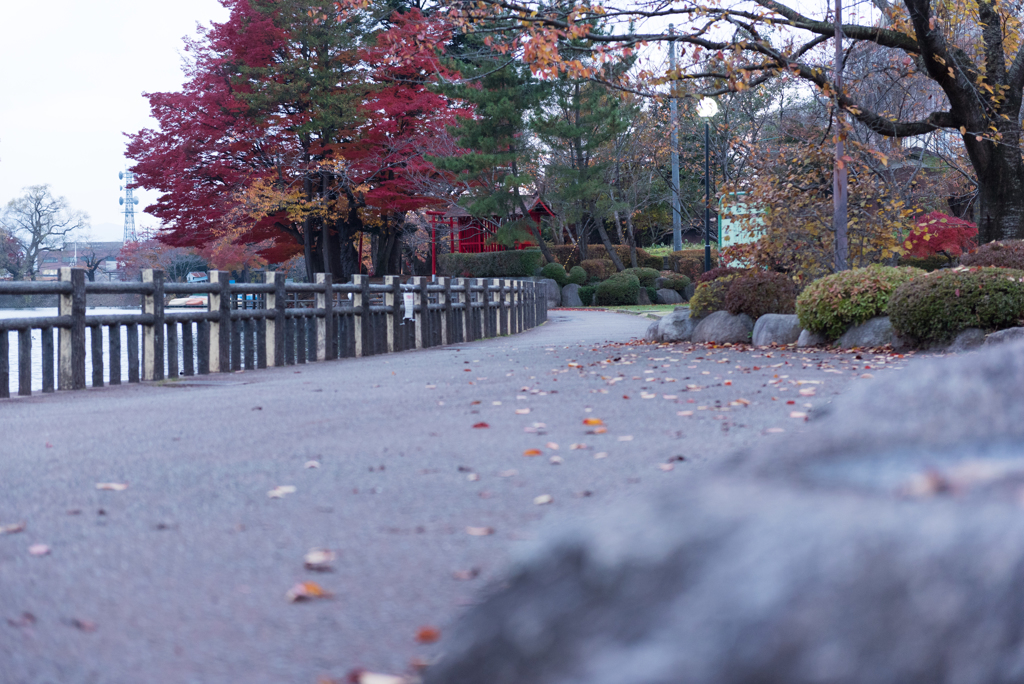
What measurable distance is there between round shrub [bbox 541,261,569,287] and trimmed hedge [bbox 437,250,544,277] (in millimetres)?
448

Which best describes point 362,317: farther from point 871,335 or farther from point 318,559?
point 318,559

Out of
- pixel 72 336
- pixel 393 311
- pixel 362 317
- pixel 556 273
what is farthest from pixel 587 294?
pixel 72 336

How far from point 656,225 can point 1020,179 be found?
130 feet

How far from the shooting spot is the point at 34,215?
174 ft

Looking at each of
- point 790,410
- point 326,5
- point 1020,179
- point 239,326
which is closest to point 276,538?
point 790,410

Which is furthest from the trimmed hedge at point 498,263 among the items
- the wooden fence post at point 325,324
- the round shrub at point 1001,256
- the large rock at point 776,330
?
the round shrub at point 1001,256

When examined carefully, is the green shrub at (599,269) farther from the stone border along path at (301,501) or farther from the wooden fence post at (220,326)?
the stone border along path at (301,501)

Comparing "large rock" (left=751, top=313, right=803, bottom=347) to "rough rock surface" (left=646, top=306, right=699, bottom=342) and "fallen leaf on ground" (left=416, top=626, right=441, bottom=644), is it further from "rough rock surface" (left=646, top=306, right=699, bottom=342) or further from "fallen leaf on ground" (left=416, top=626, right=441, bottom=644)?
"fallen leaf on ground" (left=416, top=626, right=441, bottom=644)

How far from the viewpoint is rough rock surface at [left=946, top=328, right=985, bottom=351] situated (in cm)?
1061

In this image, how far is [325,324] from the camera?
13.2 meters

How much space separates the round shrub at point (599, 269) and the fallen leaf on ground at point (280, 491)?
122 ft

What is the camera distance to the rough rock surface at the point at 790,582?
4.00ft

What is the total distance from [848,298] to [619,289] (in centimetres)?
2699

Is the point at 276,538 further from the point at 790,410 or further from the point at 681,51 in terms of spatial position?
the point at 681,51
